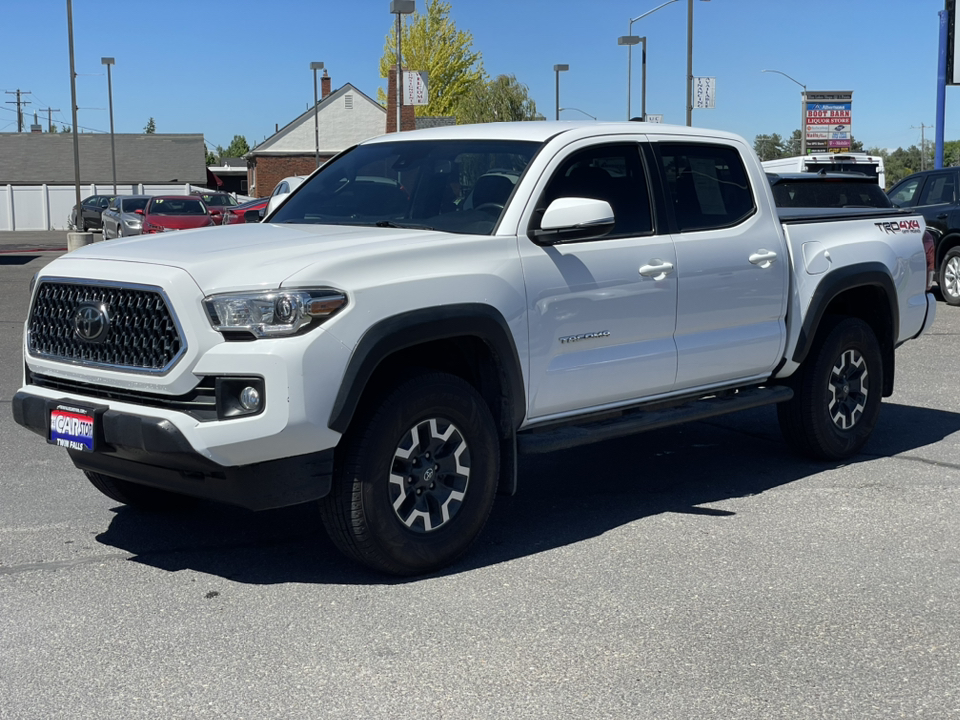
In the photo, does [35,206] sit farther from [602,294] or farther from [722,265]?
[602,294]

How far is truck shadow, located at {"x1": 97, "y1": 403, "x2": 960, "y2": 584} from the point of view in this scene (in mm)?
5191

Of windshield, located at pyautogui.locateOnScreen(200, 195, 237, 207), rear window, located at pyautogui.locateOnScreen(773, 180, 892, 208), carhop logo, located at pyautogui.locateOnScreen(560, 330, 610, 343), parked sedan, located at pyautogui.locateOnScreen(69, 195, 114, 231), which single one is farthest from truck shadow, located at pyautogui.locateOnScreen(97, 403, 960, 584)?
parked sedan, located at pyautogui.locateOnScreen(69, 195, 114, 231)

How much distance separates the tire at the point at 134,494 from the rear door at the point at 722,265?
2643mm

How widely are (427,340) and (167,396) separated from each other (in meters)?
1.06

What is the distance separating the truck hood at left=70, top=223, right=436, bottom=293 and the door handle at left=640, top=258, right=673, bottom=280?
1106mm

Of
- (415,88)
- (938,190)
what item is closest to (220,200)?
(415,88)

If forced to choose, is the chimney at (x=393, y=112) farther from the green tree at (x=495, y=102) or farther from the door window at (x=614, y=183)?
the door window at (x=614, y=183)

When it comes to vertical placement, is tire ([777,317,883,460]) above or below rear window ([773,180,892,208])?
below

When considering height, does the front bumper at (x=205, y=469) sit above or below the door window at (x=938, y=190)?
below

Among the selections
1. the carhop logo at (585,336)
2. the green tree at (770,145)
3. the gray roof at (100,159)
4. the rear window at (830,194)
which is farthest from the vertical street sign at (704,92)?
the green tree at (770,145)

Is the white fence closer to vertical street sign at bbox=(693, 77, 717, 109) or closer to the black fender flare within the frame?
vertical street sign at bbox=(693, 77, 717, 109)

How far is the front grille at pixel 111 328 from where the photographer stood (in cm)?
454

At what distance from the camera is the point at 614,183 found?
5.87 metres

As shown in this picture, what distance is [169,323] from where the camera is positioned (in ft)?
14.8
